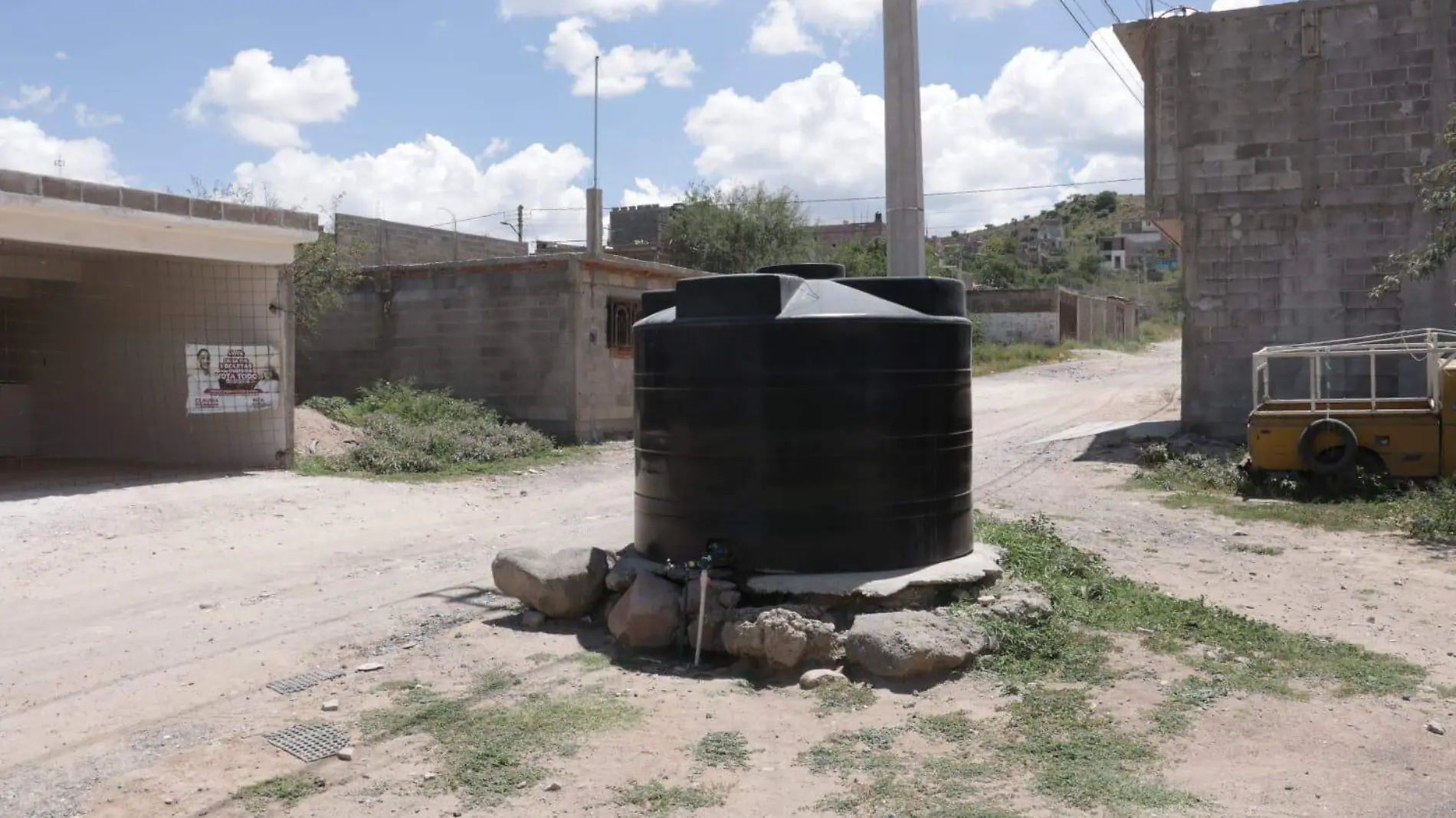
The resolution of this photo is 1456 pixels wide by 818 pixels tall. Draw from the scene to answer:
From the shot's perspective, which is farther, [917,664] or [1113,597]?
[1113,597]

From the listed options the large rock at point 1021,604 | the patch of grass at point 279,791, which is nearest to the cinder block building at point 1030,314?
the large rock at point 1021,604

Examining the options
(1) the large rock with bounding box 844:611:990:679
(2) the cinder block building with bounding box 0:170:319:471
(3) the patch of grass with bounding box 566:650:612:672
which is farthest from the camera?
(2) the cinder block building with bounding box 0:170:319:471

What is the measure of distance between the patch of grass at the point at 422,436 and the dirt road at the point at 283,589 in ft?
4.25

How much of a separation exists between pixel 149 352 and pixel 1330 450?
47.9 feet

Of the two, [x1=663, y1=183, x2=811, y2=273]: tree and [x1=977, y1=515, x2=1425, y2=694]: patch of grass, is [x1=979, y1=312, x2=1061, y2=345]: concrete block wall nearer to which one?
[x1=663, y1=183, x2=811, y2=273]: tree

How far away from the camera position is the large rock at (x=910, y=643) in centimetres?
544

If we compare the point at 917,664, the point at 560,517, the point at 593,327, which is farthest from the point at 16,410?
the point at 917,664

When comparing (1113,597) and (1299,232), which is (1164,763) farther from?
(1299,232)

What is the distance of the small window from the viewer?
63.4 ft

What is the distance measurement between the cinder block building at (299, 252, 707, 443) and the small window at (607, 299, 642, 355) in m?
0.03

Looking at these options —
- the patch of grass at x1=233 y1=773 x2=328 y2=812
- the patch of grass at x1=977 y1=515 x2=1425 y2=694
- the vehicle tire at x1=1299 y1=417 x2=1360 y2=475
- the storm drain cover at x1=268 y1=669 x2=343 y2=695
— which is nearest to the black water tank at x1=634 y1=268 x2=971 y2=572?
the patch of grass at x1=977 y1=515 x2=1425 y2=694

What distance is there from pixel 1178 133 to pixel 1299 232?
223cm

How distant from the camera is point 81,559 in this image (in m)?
8.98

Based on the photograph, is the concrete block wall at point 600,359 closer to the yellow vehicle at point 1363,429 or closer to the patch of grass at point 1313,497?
the patch of grass at point 1313,497
